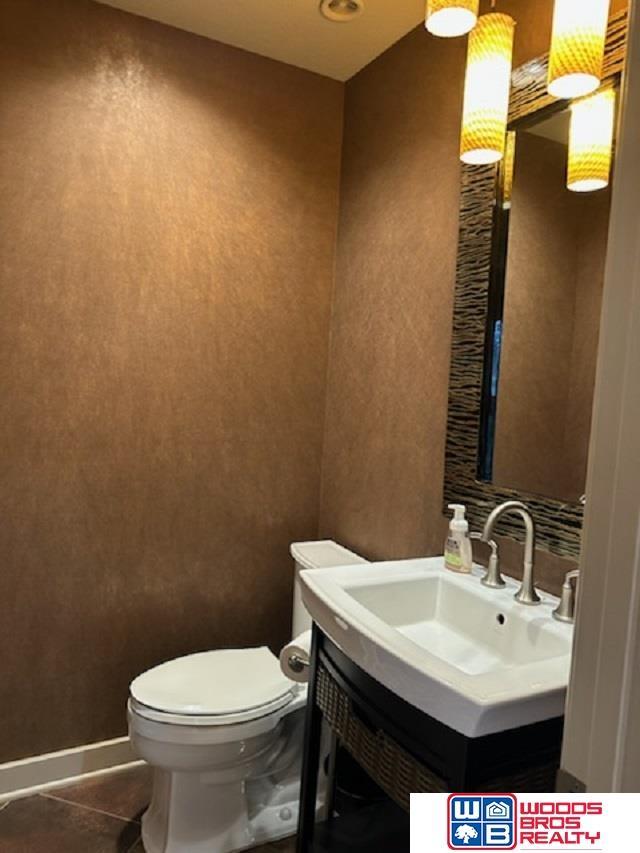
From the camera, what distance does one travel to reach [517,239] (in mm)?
1544

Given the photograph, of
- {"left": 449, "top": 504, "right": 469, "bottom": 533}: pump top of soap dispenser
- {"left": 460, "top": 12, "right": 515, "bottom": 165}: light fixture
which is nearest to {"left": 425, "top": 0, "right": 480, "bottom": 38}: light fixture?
{"left": 460, "top": 12, "right": 515, "bottom": 165}: light fixture

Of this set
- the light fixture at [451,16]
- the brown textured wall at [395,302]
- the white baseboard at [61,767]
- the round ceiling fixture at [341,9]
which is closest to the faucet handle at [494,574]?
the brown textured wall at [395,302]

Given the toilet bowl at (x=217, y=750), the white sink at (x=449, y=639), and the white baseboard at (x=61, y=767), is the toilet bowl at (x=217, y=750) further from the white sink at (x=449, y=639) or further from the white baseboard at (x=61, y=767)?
the white sink at (x=449, y=639)

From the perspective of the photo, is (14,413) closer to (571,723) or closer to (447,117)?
(447,117)

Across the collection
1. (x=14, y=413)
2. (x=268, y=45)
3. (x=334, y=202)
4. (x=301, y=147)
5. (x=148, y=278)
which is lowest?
(x=14, y=413)

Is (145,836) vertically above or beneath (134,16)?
beneath

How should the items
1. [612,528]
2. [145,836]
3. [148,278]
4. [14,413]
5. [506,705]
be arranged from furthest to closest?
1. [148,278]
2. [14,413]
3. [145,836]
4. [506,705]
5. [612,528]

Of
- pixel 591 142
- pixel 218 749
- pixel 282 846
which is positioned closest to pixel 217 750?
pixel 218 749

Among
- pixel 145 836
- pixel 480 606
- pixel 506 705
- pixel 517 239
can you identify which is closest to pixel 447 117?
pixel 517 239

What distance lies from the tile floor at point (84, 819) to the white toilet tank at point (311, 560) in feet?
2.05

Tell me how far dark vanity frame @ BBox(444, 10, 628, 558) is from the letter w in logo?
84cm

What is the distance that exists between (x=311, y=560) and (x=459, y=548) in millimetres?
619

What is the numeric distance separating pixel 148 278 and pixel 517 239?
1171 mm

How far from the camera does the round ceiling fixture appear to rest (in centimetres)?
178
